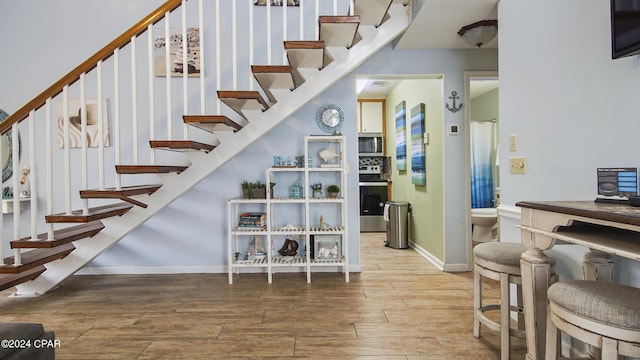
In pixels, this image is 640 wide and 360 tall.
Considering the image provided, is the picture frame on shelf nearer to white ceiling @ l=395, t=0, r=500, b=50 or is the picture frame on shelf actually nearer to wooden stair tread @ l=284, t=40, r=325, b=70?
wooden stair tread @ l=284, t=40, r=325, b=70

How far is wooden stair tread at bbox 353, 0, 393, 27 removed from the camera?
104 inches

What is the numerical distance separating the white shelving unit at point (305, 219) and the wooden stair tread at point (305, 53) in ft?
2.41

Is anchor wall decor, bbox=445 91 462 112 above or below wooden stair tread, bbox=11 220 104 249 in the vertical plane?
above

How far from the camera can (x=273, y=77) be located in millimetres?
2678

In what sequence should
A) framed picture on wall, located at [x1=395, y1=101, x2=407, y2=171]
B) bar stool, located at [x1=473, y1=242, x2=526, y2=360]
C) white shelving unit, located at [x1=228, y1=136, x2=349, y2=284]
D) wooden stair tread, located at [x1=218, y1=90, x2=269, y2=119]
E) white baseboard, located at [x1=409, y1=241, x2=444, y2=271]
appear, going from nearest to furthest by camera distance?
bar stool, located at [x1=473, y1=242, x2=526, y2=360], wooden stair tread, located at [x1=218, y1=90, x2=269, y2=119], white shelving unit, located at [x1=228, y1=136, x2=349, y2=284], white baseboard, located at [x1=409, y1=241, x2=444, y2=271], framed picture on wall, located at [x1=395, y1=101, x2=407, y2=171]

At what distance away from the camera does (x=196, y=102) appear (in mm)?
3576

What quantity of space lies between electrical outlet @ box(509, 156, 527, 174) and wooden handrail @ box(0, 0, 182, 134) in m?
2.67

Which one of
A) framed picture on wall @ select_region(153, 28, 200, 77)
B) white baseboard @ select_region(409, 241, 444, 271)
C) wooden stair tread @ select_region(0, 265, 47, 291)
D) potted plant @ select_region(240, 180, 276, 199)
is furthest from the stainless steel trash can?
wooden stair tread @ select_region(0, 265, 47, 291)

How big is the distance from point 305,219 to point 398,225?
174 cm

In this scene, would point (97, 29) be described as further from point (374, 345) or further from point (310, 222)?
point (374, 345)

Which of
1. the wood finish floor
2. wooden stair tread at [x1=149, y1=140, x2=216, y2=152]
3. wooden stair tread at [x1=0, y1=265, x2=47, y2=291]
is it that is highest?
wooden stair tread at [x1=149, y1=140, x2=216, y2=152]

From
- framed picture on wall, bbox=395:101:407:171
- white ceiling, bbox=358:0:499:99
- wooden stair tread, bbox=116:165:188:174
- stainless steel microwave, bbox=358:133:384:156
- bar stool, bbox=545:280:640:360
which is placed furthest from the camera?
stainless steel microwave, bbox=358:133:384:156

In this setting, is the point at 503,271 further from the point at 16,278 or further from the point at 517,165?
the point at 16,278

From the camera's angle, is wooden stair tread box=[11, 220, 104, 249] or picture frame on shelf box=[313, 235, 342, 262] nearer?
wooden stair tread box=[11, 220, 104, 249]
